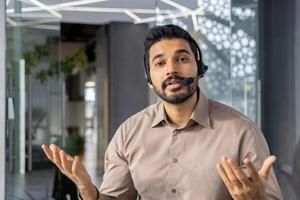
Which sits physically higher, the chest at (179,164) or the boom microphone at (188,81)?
the boom microphone at (188,81)

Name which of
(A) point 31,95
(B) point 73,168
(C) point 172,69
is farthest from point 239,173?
(A) point 31,95

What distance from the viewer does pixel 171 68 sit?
152 cm

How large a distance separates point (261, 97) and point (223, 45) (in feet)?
1.84

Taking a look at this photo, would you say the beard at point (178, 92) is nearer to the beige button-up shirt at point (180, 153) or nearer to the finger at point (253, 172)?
the beige button-up shirt at point (180, 153)

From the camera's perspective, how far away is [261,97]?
3.09m

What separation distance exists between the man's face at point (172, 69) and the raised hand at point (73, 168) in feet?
1.25

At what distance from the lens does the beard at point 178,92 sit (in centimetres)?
151

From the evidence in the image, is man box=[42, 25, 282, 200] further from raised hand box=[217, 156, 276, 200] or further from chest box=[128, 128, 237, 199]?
raised hand box=[217, 156, 276, 200]

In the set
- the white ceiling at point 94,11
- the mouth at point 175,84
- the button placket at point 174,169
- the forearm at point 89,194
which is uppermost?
the white ceiling at point 94,11

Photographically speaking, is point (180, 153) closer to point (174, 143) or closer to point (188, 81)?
point (174, 143)

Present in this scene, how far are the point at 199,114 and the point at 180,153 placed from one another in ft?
0.51

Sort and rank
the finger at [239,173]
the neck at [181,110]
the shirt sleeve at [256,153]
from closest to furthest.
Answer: the finger at [239,173], the shirt sleeve at [256,153], the neck at [181,110]

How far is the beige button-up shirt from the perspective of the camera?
1.46m
